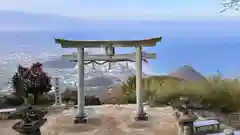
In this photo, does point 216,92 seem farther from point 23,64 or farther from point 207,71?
point 23,64

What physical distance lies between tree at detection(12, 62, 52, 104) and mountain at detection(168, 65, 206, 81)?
2.53 meters

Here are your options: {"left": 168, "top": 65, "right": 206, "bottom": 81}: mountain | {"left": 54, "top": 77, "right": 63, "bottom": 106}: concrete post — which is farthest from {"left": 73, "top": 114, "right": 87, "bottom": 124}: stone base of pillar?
{"left": 168, "top": 65, "right": 206, "bottom": 81}: mountain

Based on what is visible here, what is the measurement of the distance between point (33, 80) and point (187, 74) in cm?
302

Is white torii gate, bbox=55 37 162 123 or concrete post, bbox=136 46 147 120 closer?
white torii gate, bbox=55 37 162 123

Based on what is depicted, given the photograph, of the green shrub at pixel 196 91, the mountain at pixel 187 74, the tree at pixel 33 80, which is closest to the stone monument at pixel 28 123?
the green shrub at pixel 196 91

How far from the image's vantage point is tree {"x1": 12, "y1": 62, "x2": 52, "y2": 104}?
7312 mm

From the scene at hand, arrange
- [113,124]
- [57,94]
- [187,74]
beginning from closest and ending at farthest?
[113,124]
[57,94]
[187,74]

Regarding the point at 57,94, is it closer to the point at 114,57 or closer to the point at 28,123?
the point at 114,57

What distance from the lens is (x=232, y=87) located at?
7.22m

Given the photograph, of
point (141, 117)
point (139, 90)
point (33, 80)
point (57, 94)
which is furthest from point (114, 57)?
point (33, 80)

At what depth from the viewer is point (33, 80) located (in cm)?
739

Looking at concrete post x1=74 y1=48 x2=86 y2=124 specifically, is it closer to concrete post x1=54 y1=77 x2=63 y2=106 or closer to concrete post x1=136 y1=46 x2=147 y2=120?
concrete post x1=136 y1=46 x2=147 y2=120

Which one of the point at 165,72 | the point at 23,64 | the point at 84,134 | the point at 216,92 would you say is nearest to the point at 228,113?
the point at 216,92

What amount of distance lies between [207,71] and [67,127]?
10.8ft
